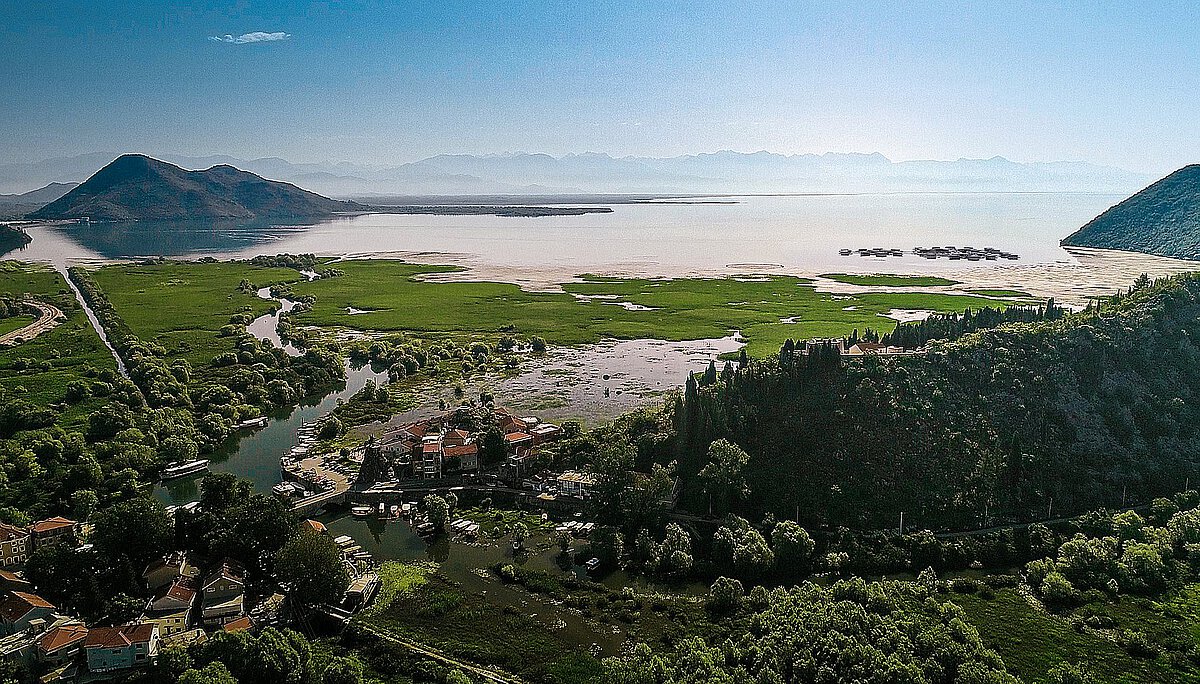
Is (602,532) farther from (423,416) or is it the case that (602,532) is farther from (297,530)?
(423,416)

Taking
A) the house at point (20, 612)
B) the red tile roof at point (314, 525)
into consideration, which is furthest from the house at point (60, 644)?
the red tile roof at point (314, 525)

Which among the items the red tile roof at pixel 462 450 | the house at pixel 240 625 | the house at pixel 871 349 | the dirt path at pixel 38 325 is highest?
the house at pixel 871 349

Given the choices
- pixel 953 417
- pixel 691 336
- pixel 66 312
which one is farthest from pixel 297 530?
pixel 66 312

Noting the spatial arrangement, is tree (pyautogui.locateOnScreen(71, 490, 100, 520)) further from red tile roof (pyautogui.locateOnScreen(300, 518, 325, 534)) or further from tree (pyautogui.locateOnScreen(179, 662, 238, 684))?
tree (pyautogui.locateOnScreen(179, 662, 238, 684))

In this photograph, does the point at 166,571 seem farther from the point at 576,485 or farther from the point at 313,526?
the point at 576,485

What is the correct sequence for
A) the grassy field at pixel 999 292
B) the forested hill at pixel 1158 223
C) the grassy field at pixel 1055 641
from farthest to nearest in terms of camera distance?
the forested hill at pixel 1158 223, the grassy field at pixel 999 292, the grassy field at pixel 1055 641

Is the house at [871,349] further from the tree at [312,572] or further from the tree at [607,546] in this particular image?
the tree at [312,572]
